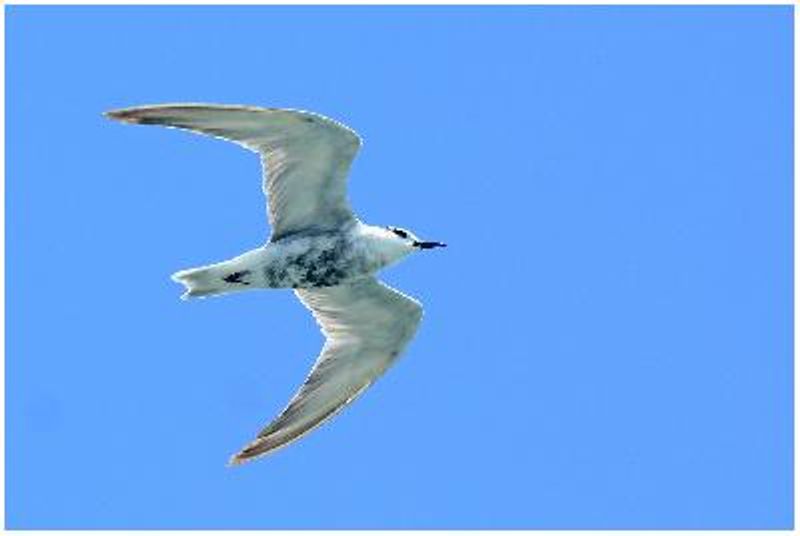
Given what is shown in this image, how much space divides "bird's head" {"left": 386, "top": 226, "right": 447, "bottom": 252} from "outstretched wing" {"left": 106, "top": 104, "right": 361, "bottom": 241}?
16.0 inches

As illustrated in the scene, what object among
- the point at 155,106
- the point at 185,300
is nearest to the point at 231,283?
the point at 185,300

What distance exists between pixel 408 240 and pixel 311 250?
2.85ft

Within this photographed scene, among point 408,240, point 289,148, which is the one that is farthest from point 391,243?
point 289,148

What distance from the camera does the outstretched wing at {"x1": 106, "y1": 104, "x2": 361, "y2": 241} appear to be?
69.5ft

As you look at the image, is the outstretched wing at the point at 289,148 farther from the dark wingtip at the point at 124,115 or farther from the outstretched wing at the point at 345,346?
the outstretched wing at the point at 345,346

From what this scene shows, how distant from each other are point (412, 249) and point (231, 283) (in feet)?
5.34

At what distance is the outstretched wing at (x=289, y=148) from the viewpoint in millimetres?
21172

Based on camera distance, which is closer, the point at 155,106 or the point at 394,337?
the point at 155,106

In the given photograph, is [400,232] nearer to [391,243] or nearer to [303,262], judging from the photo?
[391,243]

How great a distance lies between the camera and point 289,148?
2181 centimetres

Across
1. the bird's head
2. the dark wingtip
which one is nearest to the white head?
the bird's head

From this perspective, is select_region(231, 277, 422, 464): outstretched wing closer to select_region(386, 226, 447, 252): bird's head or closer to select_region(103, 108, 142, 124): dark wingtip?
select_region(386, 226, 447, 252): bird's head

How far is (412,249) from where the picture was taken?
22078mm

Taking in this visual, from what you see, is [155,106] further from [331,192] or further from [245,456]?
[245,456]
